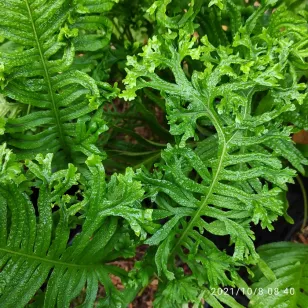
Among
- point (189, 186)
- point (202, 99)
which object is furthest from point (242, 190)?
point (202, 99)

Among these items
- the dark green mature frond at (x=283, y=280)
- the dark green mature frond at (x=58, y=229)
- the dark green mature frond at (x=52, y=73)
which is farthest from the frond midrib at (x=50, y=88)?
the dark green mature frond at (x=283, y=280)

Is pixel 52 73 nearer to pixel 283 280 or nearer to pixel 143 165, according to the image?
pixel 143 165

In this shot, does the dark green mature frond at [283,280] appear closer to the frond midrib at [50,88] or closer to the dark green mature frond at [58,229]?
the dark green mature frond at [58,229]

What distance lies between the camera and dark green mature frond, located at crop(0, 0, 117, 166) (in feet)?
2.81

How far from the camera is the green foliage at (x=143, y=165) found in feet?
2.78

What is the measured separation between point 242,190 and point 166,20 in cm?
38

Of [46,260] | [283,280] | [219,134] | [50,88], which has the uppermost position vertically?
[50,88]

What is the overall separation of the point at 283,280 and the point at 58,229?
0.53 metres

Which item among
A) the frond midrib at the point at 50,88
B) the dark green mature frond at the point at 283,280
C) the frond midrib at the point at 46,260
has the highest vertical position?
the frond midrib at the point at 50,88

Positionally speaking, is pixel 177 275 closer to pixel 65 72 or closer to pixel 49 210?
pixel 49 210

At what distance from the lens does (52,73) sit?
93cm

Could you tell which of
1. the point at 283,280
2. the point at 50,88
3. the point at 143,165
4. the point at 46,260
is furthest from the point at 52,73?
the point at 283,280

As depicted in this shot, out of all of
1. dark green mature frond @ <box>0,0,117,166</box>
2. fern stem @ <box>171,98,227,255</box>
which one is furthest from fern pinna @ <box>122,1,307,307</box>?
dark green mature frond @ <box>0,0,117,166</box>

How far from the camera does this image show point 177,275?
3.31 ft
